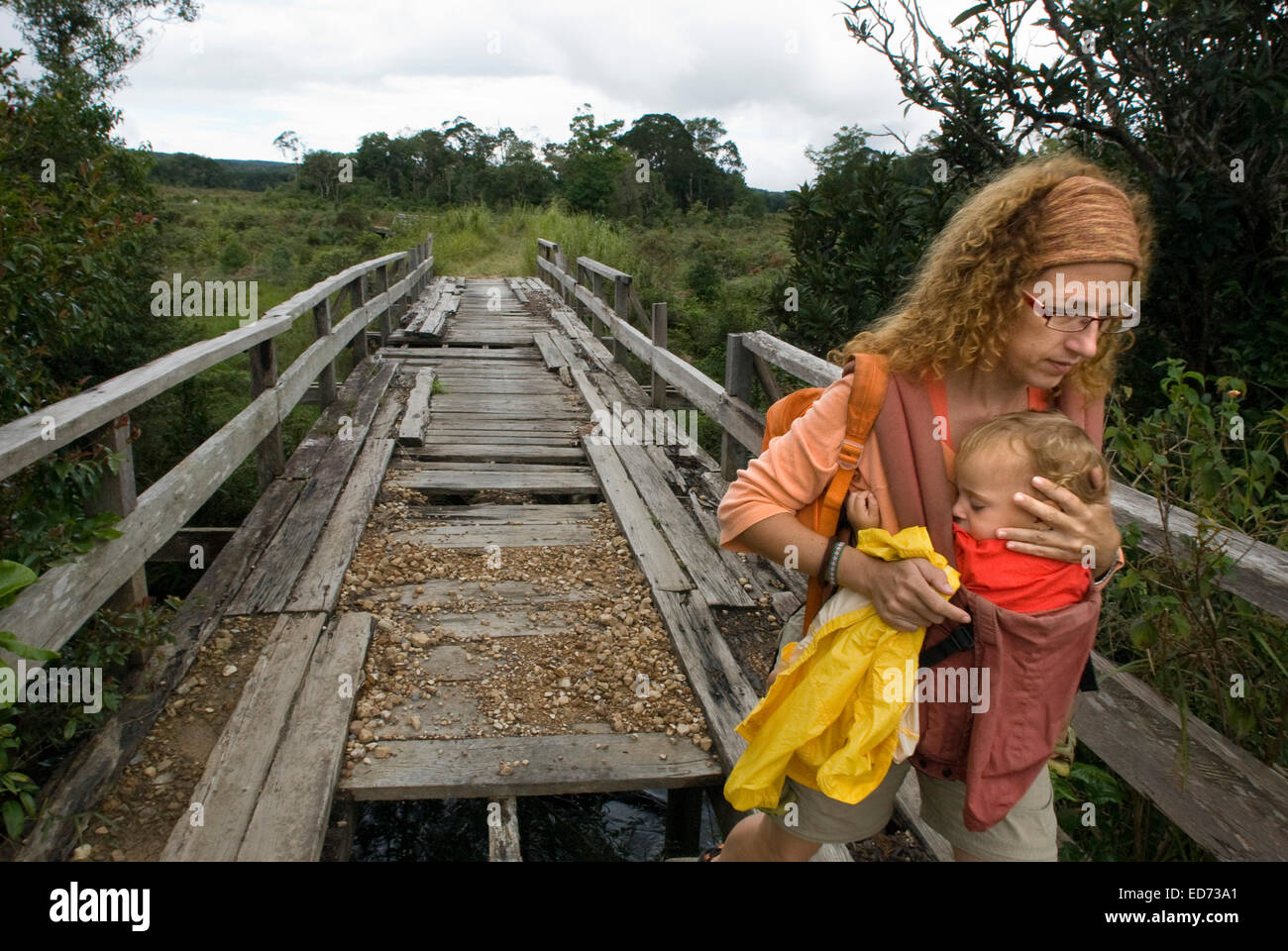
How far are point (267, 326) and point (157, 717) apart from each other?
2.43 metres

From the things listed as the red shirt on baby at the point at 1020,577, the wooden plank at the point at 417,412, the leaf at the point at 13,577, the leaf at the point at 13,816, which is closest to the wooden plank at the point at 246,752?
the leaf at the point at 13,816

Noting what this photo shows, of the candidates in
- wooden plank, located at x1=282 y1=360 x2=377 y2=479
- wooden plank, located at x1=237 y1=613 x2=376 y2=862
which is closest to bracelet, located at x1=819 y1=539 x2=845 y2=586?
wooden plank, located at x1=237 y1=613 x2=376 y2=862

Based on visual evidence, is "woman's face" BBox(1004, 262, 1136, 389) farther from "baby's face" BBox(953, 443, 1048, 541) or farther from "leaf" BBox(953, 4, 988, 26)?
"leaf" BBox(953, 4, 988, 26)

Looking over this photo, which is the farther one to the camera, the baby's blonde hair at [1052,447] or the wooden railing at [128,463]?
the wooden railing at [128,463]

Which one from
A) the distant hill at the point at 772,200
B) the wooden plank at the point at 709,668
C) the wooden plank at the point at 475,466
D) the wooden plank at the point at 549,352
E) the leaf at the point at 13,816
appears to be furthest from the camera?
the distant hill at the point at 772,200

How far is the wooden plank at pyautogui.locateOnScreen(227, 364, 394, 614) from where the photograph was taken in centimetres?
352

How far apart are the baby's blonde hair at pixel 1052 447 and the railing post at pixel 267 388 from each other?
13.3 feet

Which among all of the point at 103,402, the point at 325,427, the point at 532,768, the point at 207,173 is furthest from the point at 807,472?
the point at 207,173

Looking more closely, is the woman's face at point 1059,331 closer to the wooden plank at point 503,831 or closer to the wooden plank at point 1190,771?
the wooden plank at point 1190,771

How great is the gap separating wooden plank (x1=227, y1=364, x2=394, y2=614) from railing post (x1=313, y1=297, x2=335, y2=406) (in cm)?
80

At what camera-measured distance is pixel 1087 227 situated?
1.46 metres

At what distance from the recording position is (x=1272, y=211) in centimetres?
417

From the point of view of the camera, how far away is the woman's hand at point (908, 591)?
1464mm

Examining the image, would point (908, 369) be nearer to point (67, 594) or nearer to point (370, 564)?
point (67, 594)
